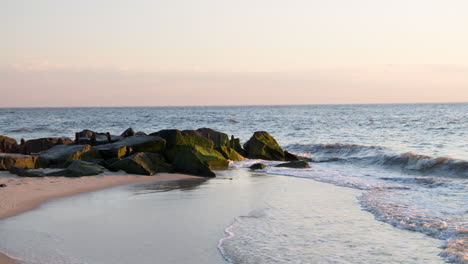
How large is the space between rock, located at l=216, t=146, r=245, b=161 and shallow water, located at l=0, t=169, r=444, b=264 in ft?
26.6

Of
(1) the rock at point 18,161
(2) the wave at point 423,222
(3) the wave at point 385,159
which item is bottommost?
(3) the wave at point 385,159

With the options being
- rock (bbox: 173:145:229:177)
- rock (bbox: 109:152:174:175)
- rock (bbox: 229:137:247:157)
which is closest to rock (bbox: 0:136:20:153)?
rock (bbox: 109:152:174:175)

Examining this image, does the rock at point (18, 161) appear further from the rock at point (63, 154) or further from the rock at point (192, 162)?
the rock at point (192, 162)

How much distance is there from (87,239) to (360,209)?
18.3 ft

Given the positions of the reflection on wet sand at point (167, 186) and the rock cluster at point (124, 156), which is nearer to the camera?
the reflection on wet sand at point (167, 186)

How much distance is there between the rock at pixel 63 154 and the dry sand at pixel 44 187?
1837mm

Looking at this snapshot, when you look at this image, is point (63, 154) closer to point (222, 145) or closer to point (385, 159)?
point (222, 145)

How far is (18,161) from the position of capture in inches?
536

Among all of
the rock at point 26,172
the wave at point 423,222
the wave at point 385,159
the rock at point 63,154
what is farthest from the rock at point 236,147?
the wave at point 423,222

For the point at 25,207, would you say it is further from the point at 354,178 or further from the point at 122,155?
the point at 354,178

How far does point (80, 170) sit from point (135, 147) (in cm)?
305

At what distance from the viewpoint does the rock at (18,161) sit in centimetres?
1346

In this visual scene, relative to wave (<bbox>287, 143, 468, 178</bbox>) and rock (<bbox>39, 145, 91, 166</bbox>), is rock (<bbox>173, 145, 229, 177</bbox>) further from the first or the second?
wave (<bbox>287, 143, 468, 178</bbox>)

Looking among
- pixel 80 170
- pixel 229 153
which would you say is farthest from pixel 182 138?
pixel 80 170
